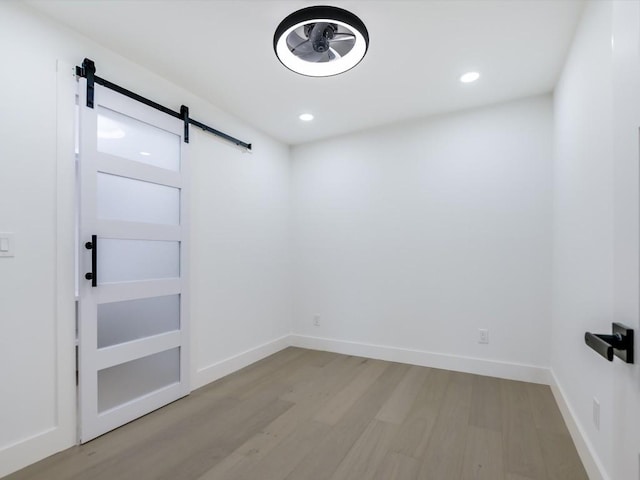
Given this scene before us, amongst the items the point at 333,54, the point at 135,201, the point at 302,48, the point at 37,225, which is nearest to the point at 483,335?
the point at 333,54

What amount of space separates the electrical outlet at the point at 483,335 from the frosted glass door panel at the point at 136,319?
2.79 m

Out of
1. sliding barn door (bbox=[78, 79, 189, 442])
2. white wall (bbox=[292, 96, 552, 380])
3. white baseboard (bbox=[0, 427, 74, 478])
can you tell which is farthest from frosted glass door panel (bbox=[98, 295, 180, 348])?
white wall (bbox=[292, 96, 552, 380])

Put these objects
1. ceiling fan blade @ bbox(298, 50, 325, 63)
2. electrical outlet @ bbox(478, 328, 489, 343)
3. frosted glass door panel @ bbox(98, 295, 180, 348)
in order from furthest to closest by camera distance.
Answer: electrical outlet @ bbox(478, 328, 489, 343), frosted glass door panel @ bbox(98, 295, 180, 348), ceiling fan blade @ bbox(298, 50, 325, 63)

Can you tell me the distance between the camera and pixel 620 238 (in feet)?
2.67

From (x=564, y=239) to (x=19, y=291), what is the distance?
359 cm

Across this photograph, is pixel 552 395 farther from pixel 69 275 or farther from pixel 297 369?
pixel 69 275

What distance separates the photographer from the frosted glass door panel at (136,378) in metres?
2.22

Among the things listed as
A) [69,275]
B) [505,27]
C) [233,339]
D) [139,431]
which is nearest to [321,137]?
[505,27]

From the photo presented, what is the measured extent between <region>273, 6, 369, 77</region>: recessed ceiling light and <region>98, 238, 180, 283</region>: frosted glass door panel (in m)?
1.68

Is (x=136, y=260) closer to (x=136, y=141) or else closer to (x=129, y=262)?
(x=129, y=262)

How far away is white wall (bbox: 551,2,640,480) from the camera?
0.76m

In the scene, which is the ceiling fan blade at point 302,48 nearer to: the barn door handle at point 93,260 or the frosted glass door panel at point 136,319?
the barn door handle at point 93,260

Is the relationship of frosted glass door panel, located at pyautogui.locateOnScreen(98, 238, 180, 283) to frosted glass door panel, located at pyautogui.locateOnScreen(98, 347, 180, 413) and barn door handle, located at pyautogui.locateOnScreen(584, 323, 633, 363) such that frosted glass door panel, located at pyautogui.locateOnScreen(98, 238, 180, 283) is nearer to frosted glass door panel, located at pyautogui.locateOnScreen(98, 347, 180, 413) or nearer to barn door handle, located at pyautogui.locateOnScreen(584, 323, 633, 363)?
frosted glass door panel, located at pyautogui.locateOnScreen(98, 347, 180, 413)

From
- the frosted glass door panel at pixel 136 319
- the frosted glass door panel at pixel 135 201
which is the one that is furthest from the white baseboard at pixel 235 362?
the frosted glass door panel at pixel 135 201
